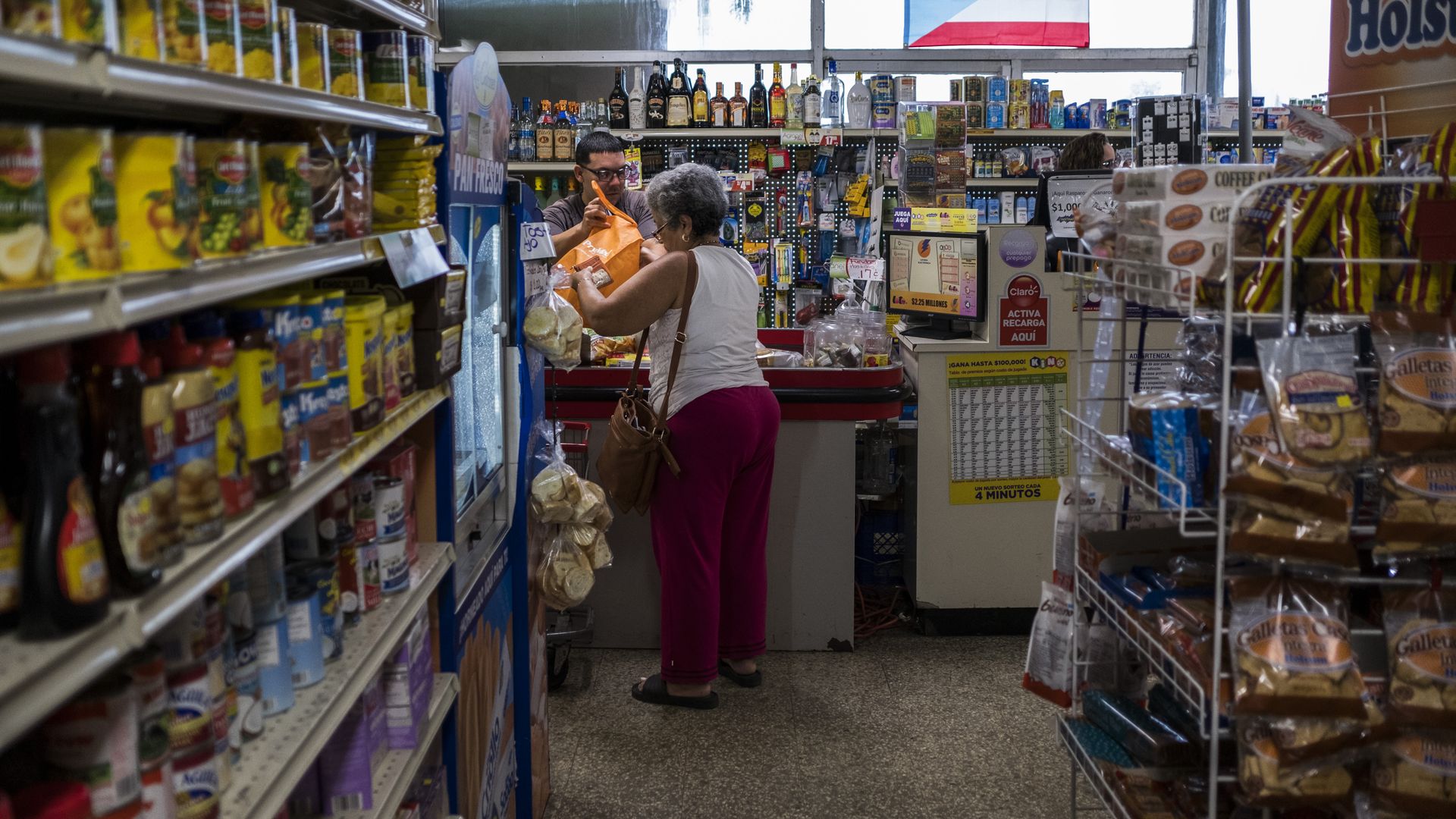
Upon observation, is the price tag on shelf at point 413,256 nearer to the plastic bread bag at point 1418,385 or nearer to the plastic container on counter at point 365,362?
the plastic container on counter at point 365,362

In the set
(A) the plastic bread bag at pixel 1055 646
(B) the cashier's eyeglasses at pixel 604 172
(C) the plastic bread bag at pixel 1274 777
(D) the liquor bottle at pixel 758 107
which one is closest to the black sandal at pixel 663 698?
(A) the plastic bread bag at pixel 1055 646

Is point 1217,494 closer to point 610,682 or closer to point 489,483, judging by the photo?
point 489,483

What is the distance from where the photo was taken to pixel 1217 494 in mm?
2051

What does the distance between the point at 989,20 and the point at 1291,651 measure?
622 cm

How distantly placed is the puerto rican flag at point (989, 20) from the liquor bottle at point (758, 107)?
1.18m

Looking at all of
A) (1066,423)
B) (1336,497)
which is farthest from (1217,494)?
(1066,423)

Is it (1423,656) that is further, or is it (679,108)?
(679,108)

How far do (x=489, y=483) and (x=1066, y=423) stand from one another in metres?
2.52

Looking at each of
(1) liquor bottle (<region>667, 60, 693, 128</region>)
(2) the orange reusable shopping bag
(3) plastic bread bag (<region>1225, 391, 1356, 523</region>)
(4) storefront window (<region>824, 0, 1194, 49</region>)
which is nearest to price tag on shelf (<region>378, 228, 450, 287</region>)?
(3) plastic bread bag (<region>1225, 391, 1356, 523</region>)

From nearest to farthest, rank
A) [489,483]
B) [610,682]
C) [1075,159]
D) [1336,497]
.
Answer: [1336,497]
[489,483]
[610,682]
[1075,159]

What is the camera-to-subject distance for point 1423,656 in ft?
6.61

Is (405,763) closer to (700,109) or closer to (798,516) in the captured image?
(798,516)

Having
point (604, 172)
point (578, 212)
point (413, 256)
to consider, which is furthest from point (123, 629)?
point (578, 212)

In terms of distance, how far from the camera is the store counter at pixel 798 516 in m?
4.54
